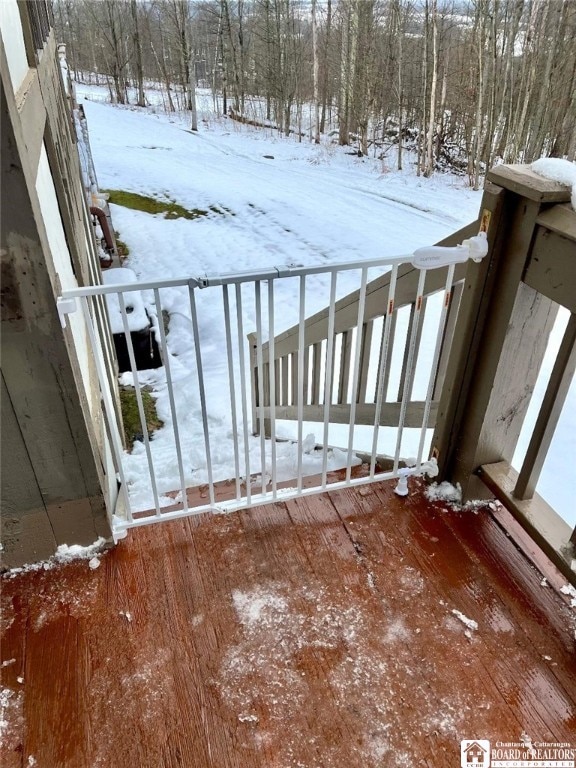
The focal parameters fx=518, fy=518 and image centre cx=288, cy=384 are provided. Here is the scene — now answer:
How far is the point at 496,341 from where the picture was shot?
1.70m

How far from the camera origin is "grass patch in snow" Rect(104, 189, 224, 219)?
956cm

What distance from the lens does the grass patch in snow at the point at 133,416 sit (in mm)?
4355

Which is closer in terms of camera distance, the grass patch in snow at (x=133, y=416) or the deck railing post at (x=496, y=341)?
the deck railing post at (x=496, y=341)

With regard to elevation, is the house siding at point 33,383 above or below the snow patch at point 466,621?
above

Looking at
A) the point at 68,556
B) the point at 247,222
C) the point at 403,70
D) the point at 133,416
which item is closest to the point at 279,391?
the point at 133,416

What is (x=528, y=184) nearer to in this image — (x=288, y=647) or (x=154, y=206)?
(x=288, y=647)

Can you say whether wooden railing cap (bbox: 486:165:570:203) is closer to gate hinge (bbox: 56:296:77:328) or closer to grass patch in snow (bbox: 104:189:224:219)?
gate hinge (bbox: 56:296:77:328)

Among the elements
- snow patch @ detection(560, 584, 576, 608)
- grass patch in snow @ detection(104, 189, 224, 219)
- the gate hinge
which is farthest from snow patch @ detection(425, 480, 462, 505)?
grass patch in snow @ detection(104, 189, 224, 219)

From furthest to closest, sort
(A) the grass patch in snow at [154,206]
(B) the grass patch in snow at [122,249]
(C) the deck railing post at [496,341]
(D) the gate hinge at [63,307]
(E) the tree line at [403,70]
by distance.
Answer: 1. (E) the tree line at [403,70]
2. (A) the grass patch in snow at [154,206]
3. (B) the grass patch in snow at [122,249]
4. (C) the deck railing post at [496,341]
5. (D) the gate hinge at [63,307]

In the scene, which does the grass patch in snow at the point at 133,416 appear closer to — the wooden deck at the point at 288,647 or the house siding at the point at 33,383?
the house siding at the point at 33,383

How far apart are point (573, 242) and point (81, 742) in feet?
5.87

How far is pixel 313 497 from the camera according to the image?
207cm

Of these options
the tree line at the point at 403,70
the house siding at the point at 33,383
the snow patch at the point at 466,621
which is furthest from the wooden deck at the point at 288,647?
the tree line at the point at 403,70

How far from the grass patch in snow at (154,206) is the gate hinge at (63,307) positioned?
8581 mm
